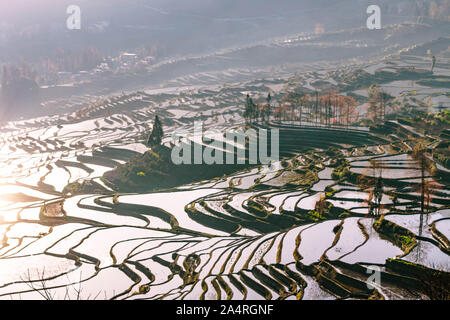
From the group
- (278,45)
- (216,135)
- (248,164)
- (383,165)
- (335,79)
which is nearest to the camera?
(383,165)

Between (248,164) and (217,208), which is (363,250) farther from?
(248,164)

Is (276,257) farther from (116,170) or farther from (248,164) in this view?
(116,170)

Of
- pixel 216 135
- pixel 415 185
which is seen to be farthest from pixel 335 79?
pixel 415 185

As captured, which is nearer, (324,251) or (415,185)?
(324,251)

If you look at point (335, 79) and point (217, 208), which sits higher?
point (335, 79)
